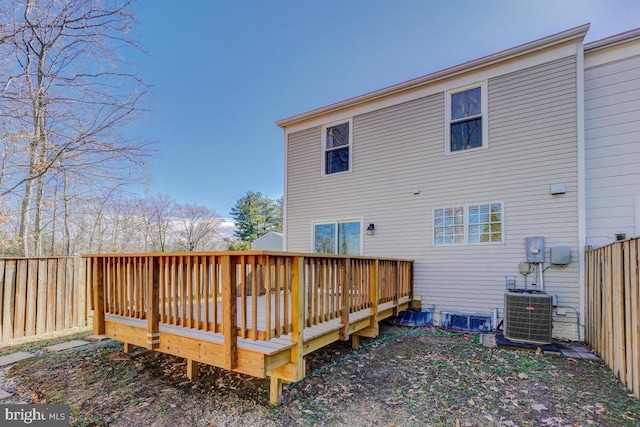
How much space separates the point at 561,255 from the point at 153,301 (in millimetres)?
6398

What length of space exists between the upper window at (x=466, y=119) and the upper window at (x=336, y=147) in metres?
2.49

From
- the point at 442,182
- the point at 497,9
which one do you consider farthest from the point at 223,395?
the point at 497,9

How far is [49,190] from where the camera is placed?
726 centimetres

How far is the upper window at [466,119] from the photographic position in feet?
20.0

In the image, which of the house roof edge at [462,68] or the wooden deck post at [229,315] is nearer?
the wooden deck post at [229,315]

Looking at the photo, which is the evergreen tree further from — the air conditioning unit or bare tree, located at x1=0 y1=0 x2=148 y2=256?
the air conditioning unit

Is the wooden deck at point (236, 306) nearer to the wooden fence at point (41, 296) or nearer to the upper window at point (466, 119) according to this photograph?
the wooden fence at point (41, 296)

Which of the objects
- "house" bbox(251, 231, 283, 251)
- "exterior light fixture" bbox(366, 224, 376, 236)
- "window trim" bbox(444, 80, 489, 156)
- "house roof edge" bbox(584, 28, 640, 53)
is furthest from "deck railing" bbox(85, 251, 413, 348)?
"house" bbox(251, 231, 283, 251)

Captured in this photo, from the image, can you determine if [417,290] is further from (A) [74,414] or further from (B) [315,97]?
(B) [315,97]

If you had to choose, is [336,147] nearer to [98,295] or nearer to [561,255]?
[561,255]

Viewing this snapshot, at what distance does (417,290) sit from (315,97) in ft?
28.4

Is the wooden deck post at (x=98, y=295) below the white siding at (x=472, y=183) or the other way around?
below

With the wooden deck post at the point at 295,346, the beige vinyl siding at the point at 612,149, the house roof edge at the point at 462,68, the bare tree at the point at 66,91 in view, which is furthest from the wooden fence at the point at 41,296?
the beige vinyl siding at the point at 612,149

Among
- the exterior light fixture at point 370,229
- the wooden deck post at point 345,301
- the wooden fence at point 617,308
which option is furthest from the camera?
the exterior light fixture at point 370,229
